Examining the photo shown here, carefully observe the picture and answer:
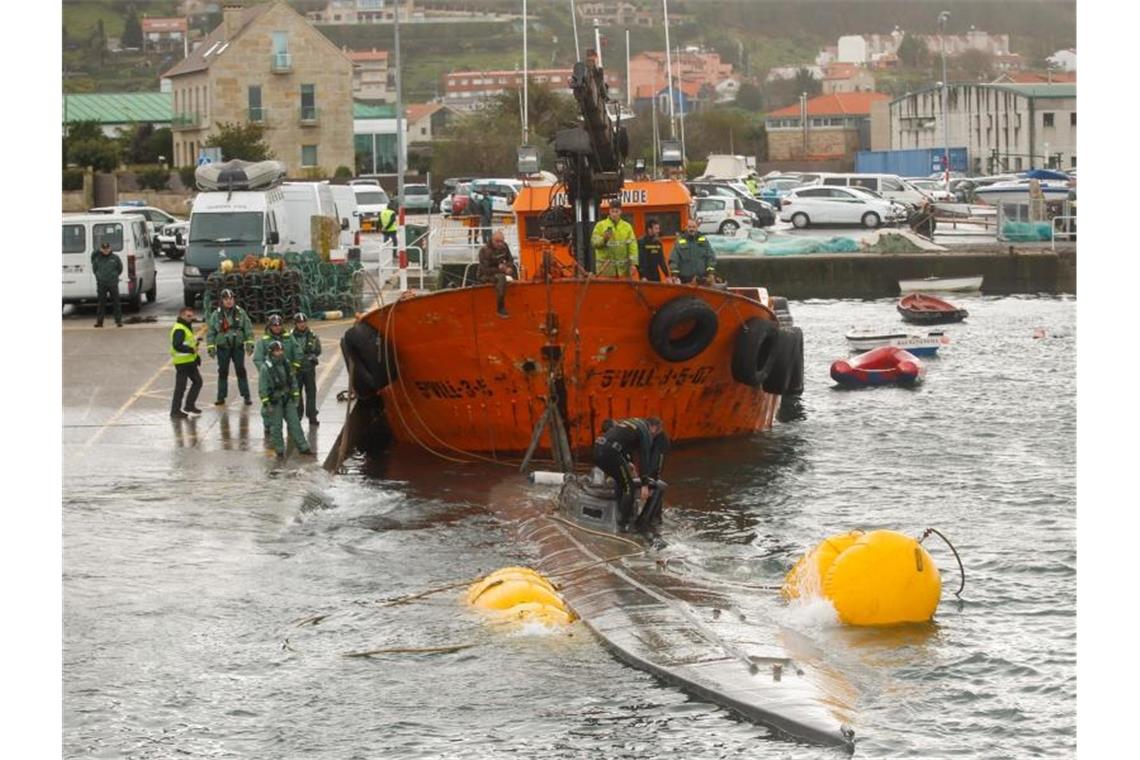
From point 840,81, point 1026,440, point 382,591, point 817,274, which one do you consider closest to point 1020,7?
point 840,81

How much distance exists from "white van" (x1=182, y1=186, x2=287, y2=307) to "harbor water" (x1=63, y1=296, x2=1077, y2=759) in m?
10.3

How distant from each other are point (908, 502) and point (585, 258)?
541cm

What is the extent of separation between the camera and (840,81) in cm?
18775

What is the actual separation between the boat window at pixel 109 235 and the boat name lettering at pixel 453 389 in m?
11.7

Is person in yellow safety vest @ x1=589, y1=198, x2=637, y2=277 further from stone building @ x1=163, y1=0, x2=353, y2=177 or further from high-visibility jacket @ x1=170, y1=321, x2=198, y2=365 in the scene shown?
stone building @ x1=163, y1=0, x2=353, y2=177

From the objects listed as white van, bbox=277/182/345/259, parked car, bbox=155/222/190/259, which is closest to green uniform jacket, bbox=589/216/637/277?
white van, bbox=277/182/345/259

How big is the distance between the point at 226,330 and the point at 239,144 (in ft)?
147

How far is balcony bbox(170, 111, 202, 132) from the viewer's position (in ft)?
254

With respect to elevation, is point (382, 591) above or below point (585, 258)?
below

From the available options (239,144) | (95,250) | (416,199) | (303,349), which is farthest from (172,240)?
(303,349)

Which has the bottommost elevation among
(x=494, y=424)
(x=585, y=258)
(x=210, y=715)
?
(x=210, y=715)

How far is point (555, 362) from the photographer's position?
21000 millimetres

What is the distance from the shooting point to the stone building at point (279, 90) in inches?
2928
